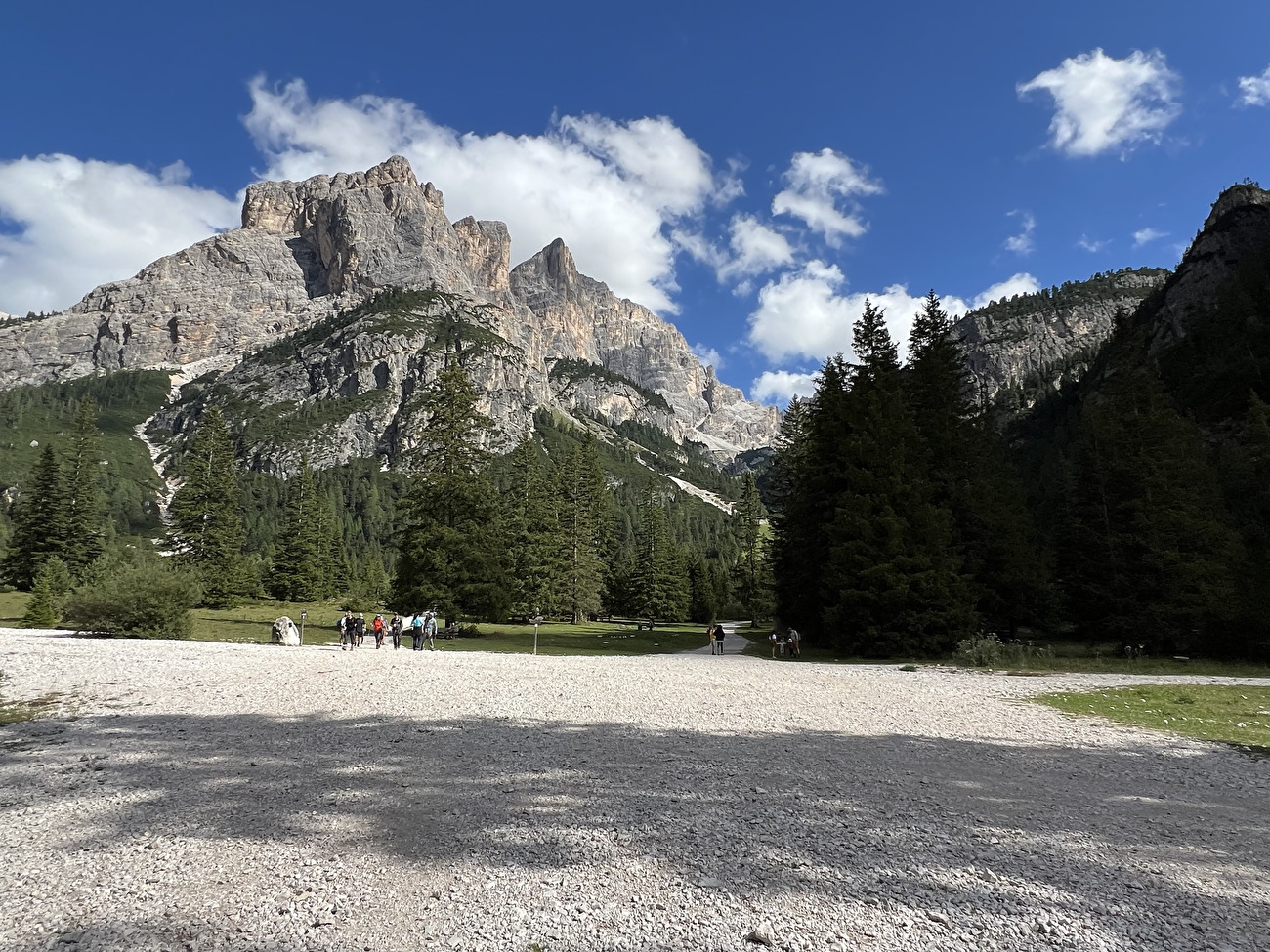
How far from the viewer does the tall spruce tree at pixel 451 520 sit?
33.1 m

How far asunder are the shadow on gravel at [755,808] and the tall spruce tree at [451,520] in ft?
76.2

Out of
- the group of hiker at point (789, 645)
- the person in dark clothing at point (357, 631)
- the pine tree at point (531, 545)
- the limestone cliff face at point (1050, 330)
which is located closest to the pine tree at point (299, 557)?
the pine tree at point (531, 545)

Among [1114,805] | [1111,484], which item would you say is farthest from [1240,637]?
[1114,805]

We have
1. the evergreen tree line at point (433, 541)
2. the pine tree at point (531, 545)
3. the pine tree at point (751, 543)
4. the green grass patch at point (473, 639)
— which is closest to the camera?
the green grass patch at point (473, 639)

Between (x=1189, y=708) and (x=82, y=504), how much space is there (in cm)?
6998

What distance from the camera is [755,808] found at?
21.3 feet

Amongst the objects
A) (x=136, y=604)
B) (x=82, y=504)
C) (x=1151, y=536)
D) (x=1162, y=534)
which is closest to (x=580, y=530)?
(x=136, y=604)

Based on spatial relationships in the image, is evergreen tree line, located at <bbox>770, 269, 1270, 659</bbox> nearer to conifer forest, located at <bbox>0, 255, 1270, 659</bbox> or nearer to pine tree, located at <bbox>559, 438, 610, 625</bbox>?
conifer forest, located at <bbox>0, 255, 1270, 659</bbox>

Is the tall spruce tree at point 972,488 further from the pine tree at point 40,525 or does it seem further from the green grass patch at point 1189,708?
the pine tree at point 40,525

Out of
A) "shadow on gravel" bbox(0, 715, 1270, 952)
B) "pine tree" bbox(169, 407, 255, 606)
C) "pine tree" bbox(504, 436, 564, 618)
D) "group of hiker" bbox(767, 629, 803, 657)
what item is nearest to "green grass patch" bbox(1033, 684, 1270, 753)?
"shadow on gravel" bbox(0, 715, 1270, 952)

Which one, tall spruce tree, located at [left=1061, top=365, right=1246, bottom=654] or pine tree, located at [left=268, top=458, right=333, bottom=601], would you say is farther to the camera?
pine tree, located at [left=268, top=458, right=333, bottom=601]

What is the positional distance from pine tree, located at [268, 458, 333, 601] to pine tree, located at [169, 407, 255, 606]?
6601 millimetres

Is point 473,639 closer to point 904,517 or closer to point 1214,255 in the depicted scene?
point 904,517

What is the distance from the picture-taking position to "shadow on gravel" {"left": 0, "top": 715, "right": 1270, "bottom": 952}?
16.2ft
